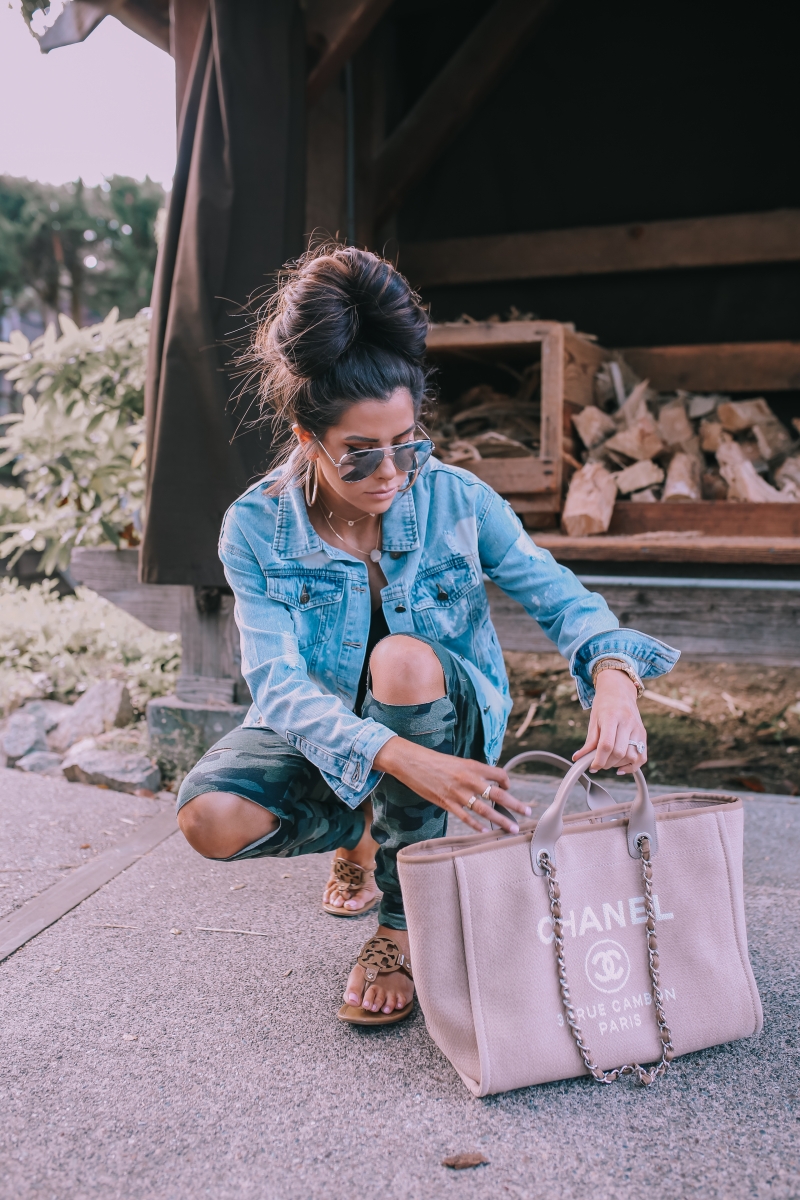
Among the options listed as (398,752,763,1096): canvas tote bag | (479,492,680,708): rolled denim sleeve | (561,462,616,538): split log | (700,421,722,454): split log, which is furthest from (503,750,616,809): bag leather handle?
(700,421,722,454): split log

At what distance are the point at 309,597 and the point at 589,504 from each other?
1.52 metres

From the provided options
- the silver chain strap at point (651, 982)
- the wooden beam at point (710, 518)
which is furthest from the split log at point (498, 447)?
the silver chain strap at point (651, 982)

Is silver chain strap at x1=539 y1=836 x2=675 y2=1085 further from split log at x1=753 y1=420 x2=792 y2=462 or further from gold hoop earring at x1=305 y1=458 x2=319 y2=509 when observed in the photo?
split log at x1=753 y1=420 x2=792 y2=462

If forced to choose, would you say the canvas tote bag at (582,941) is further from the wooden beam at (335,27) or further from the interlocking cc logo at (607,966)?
the wooden beam at (335,27)

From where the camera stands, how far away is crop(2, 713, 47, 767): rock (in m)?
3.21

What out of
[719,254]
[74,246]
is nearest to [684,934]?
[719,254]

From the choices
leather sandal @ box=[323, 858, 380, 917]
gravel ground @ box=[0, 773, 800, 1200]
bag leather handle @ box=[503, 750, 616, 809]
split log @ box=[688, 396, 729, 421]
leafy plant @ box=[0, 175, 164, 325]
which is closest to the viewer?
gravel ground @ box=[0, 773, 800, 1200]

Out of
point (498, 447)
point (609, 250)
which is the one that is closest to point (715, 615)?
point (498, 447)

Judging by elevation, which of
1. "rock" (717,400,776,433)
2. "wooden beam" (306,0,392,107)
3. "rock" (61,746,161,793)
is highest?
"wooden beam" (306,0,392,107)

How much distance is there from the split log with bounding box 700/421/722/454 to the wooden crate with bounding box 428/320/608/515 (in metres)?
0.55

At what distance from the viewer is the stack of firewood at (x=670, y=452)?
3168 millimetres

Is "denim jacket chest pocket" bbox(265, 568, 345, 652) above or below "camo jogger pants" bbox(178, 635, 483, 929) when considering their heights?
above

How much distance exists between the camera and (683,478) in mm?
3230

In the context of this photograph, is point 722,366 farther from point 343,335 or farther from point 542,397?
point 343,335
